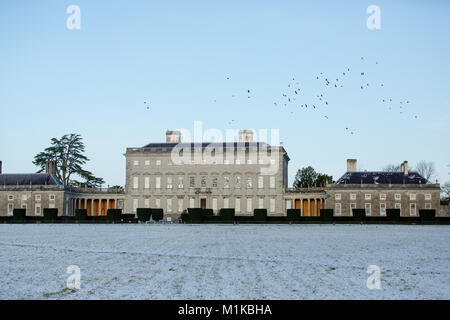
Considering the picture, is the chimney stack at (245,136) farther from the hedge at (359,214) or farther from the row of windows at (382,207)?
the hedge at (359,214)

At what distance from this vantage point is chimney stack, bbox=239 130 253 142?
2409 inches

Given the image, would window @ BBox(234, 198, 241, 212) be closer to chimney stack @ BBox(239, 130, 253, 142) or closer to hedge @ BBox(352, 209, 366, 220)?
chimney stack @ BBox(239, 130, 253, 142)

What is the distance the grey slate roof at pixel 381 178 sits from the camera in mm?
55681

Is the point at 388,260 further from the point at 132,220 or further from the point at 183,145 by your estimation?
the point at 183,145

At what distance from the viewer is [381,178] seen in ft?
185

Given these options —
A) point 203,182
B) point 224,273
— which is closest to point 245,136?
point 203,182

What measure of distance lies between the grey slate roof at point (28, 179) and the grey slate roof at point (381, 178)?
33.4 metres

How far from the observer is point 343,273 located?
32.2ft

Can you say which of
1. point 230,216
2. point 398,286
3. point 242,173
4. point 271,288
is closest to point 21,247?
point 271,288

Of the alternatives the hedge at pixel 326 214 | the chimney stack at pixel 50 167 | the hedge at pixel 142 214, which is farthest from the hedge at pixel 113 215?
the chimney stack at pixel 50 167

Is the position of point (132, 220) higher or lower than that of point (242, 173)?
lower

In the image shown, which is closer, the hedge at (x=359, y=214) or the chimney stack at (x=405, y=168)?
the hedge at (x=359, y=214)

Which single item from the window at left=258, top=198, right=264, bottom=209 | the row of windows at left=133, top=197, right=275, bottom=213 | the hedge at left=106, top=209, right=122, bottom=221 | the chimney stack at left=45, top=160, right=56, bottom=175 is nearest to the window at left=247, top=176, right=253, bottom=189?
the row of windows at left=133, top=197, right=275, bottom=213
